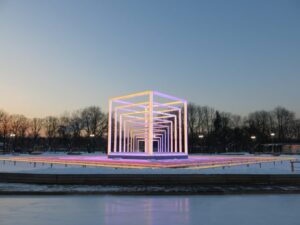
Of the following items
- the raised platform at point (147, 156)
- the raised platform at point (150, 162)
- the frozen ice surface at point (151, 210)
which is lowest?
the frozen ice surface at point (151, 210)

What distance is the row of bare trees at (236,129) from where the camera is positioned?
97.8 m

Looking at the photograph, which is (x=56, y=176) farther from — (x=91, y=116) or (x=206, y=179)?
(x=91, y=116)

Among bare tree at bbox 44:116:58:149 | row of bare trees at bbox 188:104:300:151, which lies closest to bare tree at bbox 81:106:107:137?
bare tree at bbox 44:116:58:149

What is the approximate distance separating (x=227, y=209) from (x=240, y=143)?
309ft

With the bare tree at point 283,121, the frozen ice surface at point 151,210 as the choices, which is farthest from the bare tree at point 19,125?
the frozen ice surface at point 151,210

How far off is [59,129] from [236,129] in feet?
201

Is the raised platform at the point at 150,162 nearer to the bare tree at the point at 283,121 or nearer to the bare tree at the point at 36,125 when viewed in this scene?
the bare tree at the point at 36,125

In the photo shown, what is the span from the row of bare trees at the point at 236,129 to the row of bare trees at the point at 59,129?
1239 inches

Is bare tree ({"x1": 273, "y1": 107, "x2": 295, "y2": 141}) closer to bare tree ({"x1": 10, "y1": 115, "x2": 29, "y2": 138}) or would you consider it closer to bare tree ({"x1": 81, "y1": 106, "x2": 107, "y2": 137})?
bare tree ({"x1": 81, "y1": 106, "x2": 107, "y2": 137})

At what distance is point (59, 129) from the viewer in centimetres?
10588

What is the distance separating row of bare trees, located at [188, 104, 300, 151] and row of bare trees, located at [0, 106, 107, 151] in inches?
1239

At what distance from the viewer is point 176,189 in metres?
13.6

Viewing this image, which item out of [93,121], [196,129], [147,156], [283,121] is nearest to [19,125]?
[93,121]

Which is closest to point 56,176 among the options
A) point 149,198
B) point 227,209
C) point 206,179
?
point 149,198
